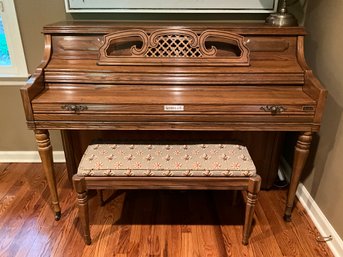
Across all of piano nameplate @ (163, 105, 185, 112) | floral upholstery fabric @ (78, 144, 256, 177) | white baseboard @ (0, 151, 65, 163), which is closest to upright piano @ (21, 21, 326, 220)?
piano nameplate @ (163, 105, 185, 112)

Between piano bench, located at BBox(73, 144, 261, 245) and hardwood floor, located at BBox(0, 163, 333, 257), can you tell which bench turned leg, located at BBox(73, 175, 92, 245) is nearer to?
piano bench, located at BBox(73, 144, 261, 245)

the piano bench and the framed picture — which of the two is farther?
the framed picture

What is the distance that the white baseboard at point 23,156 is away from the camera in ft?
7.53

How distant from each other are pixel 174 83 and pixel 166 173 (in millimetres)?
460

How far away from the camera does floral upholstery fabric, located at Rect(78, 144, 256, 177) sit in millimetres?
1369

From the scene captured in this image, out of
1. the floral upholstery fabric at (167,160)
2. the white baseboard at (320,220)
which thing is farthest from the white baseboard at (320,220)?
the floral upholstery fabric at (167,160)

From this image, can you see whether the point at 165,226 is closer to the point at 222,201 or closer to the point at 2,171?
the point at 222,201

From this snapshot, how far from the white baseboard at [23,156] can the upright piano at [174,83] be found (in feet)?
2.22

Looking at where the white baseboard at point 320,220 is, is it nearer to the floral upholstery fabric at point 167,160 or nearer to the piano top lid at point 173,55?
the floral upholstery fabric at point 167,160

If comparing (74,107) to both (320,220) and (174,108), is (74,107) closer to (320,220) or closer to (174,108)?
(174,108)

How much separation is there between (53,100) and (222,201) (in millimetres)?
1169

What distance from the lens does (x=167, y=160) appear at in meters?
1.42

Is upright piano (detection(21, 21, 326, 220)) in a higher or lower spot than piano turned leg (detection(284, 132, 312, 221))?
higher

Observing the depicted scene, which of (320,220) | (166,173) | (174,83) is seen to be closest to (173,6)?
(174,83)
